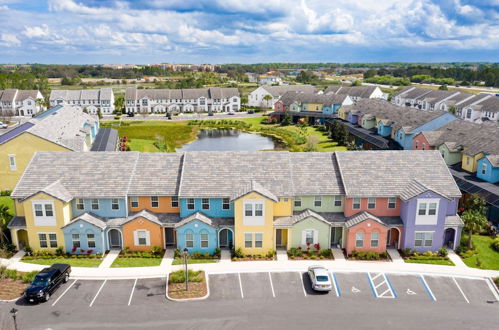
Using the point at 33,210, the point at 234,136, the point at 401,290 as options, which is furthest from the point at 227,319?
the point at 234,136

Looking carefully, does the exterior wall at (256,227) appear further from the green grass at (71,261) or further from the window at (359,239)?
the green grass at (71,261)

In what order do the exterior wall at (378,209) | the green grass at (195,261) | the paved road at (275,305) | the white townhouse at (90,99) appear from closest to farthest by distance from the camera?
1. the paved road at (275,305)
2. the green grass at (195,261)
3. the exterior wall at (378,209)
4. the white townhouse at (90,99)

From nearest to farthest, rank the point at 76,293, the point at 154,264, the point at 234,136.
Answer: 1. the point at 76,293
2. the point at 154,264
3. the point at 234,136

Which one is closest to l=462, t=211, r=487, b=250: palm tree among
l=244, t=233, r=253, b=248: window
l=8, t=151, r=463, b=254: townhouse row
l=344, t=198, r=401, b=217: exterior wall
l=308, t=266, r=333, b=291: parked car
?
l=8, t=151, r=463, b=254: townhouse row

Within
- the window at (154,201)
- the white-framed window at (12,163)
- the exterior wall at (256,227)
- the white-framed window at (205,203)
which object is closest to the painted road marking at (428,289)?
the exterior wall at (256,227)

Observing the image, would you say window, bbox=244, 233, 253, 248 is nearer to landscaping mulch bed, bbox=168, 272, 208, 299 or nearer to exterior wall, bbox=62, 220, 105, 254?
landscaping mulch bed, bbox=168, 272, 208, 299

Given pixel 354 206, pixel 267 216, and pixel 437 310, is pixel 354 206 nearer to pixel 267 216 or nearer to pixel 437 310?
pixel 267 216
